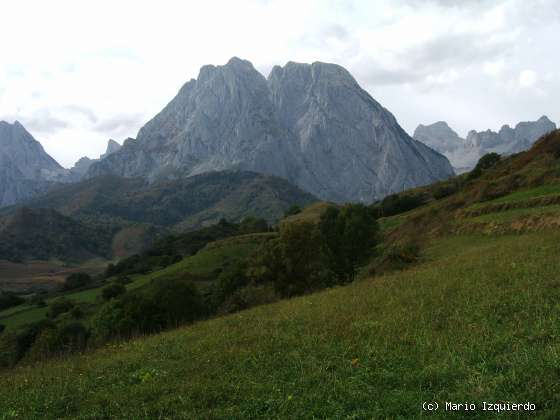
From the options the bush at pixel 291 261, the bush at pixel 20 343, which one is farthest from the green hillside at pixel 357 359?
the bush at pixel 20 343

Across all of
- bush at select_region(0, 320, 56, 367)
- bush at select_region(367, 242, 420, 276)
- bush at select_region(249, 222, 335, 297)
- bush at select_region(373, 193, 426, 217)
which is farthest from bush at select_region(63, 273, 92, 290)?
bush at select_region(367, 242, 420, 276)

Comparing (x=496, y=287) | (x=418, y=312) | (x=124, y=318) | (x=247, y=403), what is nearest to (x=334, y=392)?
(x=247, y=403)

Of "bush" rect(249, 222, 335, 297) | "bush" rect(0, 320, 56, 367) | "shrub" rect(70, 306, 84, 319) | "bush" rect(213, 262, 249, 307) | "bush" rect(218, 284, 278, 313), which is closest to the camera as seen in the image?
"bush" rect(218, 284, 278, 313)

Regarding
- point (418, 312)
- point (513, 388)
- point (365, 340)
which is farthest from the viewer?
point (418, 312)

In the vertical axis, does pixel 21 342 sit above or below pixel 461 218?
below

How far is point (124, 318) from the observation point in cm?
3691

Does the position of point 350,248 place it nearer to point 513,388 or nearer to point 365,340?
point 365,340

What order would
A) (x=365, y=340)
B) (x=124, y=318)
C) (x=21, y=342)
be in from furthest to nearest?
(x=21, y=342), (x=124, y=318), (x=365, y=340)

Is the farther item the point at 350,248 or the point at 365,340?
the point at 350,248

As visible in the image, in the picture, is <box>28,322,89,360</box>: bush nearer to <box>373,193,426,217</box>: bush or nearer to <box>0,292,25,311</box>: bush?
<box>373,193,426,217</box>: bush

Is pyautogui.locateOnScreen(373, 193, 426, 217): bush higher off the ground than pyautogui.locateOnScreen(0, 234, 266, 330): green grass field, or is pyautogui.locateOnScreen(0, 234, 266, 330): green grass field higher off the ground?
pyautogui.locateOnScreen(373, 193, 426, 217): bush

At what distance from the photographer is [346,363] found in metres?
13.2

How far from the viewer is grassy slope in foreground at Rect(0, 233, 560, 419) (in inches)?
408

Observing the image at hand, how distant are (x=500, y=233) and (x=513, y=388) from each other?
31.9 meters
